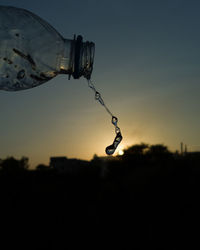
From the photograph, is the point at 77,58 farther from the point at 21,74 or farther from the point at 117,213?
the point at 117,213

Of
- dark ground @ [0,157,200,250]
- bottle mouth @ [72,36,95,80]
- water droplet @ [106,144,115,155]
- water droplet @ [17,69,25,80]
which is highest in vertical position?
bottle mouth @ [72,36,95,80]

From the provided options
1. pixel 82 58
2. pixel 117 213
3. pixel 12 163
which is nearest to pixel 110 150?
pixel 82 58

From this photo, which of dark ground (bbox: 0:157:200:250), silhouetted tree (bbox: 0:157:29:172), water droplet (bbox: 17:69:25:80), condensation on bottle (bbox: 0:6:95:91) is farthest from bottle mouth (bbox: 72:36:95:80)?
silhouetted tree (bbox: 0:157:29:172)

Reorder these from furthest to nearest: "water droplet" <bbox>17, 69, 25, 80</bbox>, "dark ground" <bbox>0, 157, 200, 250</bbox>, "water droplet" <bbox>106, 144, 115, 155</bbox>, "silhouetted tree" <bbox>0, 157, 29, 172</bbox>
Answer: "silhouetted tree" <bbox>0, 157, 29, 172</bbox> < "dark ground" <bbox>0, 157, 200, 250</bbox> < "water droplet" <bbox>17, 69, 25, 80</bbox> < "water droplet" <bbox>106, 144, 115, 155</bbox>

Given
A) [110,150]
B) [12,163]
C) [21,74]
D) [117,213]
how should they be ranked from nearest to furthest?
1. [110,150]
2. [21,74]
3. [117,213]
4. [12,163]

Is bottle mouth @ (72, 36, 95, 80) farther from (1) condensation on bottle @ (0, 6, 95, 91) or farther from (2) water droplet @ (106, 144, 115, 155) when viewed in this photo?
(2) water droplet @ (106, 144, 115, 155)

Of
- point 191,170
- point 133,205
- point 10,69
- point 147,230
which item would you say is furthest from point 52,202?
point 10,69

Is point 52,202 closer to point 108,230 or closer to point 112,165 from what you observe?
point 108,230
